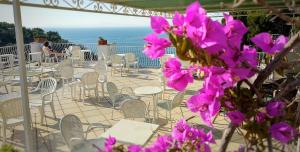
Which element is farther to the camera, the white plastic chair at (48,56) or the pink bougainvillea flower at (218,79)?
the white plastic chair at (48,56)

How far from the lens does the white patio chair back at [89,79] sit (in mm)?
7387

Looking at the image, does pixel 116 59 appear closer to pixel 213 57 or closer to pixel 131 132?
pixel 131 132

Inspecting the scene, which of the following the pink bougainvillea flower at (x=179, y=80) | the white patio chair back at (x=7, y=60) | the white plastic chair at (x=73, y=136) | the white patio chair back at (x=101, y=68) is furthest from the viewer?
the white patio chair back at (x=7, y=60)

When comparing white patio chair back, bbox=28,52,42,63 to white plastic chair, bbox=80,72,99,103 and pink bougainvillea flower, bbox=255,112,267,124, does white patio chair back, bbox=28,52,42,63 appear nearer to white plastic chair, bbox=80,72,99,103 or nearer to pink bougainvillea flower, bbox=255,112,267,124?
white plastic chair, bbox=80,72,99,103

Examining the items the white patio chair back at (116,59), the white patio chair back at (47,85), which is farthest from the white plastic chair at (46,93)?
the white patio chair back at (116,59)

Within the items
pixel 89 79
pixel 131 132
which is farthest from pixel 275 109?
pixel 89 79

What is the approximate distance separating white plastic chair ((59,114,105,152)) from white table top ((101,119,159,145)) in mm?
231

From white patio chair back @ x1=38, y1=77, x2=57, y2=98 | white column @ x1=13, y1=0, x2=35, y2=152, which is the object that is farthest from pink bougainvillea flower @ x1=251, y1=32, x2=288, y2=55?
white patio chair back @ x1=38, y1=77, x2=57, y2=98

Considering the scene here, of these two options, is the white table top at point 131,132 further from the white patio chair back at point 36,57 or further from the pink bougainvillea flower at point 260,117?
the white patio chair back at point 36,57

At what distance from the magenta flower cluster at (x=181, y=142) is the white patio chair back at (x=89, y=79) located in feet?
21.6

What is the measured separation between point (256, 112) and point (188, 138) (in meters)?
0.30

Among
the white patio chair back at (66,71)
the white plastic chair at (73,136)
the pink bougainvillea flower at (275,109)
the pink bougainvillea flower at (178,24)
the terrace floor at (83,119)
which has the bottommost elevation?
the terrace floor at (83,119)

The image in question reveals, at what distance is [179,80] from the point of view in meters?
0.65

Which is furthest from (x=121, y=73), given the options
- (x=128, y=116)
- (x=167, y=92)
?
(x=128, y=116)
